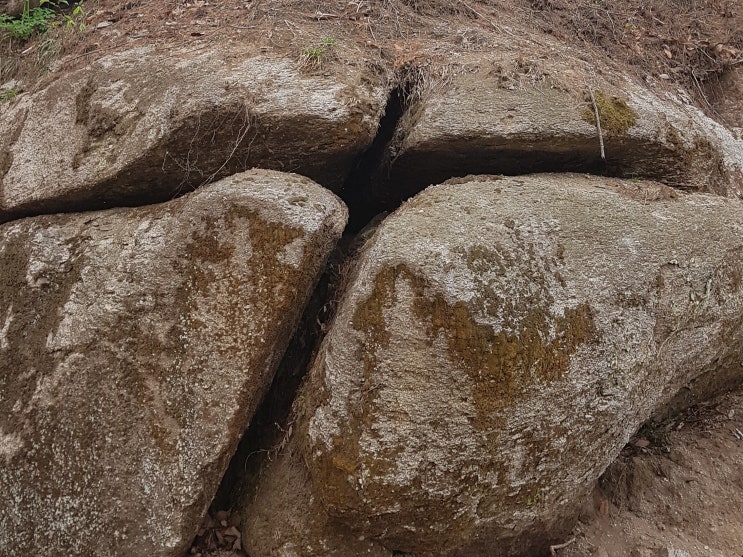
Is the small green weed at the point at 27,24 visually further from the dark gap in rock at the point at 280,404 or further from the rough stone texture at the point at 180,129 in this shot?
the dark gap in rock at the point at 280,404

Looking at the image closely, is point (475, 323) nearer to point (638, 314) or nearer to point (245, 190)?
point (638, 314)

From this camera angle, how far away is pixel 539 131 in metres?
4.42

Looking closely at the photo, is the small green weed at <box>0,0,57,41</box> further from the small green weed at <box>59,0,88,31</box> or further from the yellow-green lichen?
the yellow-green lichen

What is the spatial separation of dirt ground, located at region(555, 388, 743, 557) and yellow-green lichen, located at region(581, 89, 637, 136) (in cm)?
243

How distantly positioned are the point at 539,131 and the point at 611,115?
0.73m

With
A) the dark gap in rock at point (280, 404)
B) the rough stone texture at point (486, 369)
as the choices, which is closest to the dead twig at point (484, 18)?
the rough stone texture at point (486, 369)

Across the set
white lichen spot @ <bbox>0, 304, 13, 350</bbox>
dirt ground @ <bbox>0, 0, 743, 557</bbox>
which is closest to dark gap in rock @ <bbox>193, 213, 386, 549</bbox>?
dirt ground @ <bbox>0, 0, 743, 557</bbox>

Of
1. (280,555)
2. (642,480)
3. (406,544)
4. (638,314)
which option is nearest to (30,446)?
(280,555)

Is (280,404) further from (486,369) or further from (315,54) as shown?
(315,54)

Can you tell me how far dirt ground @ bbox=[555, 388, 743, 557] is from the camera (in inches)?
156

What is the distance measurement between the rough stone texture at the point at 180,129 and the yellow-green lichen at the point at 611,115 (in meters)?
1.68

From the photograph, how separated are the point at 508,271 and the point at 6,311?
3.52 meters

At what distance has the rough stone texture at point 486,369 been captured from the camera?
3.30 m

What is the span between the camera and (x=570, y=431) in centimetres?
350
